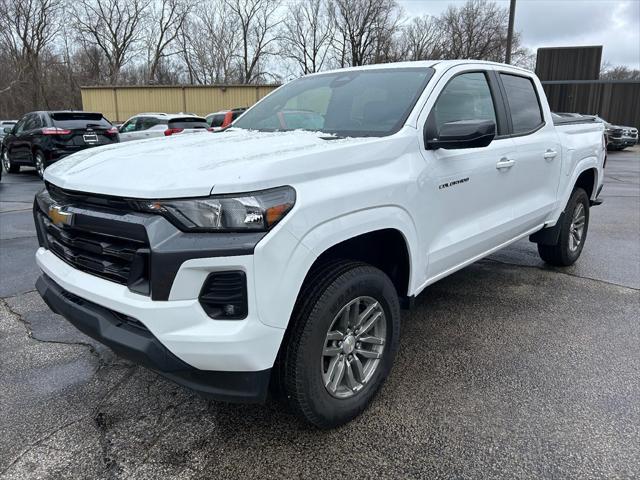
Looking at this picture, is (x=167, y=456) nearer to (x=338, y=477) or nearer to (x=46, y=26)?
(x=338, y=477)

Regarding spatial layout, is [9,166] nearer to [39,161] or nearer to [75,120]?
[39,161]

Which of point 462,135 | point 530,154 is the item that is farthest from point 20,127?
point 462,135

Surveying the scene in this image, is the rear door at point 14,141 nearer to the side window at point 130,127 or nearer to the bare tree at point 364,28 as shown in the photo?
the side window at point 130,127

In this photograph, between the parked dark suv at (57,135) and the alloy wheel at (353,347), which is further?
the parked dark suv at (57,135)

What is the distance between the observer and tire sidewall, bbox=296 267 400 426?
2.26m

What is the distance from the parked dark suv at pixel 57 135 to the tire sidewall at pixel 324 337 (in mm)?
11797

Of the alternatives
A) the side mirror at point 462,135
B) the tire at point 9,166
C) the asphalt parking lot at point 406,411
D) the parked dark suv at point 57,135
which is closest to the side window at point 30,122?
the parked dark suv at point 57,135

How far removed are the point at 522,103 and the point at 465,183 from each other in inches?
57.6

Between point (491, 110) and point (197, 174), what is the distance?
8.37 feet

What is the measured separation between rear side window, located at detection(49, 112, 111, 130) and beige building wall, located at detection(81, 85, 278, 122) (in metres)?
16.4

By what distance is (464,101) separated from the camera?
3.46m

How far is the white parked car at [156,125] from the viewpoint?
602 inches

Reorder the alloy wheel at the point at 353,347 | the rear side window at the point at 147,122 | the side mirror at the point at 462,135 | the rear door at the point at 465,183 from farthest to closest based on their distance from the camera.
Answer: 1. the rear side window at the point at 147,122
2. the rear door at the point at 465,183
3. the side mirror at the point at 462,135
4. the alloy wheel at the point at 353,347

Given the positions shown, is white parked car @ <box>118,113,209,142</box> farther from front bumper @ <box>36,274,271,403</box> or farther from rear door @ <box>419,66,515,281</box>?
front bumper @ <box>36,274,271,403</box>
